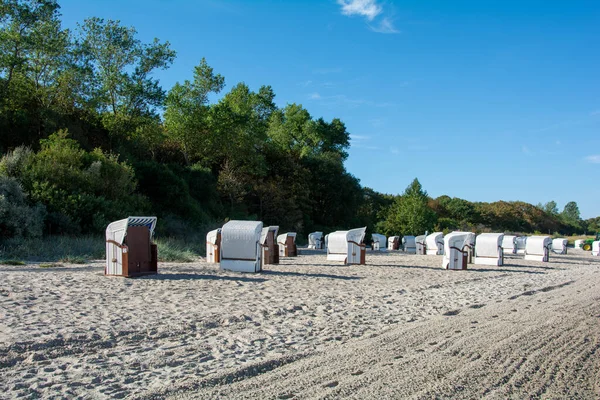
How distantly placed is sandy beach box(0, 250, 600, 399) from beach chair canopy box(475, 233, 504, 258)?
11.1 metres

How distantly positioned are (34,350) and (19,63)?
2670 centimetres

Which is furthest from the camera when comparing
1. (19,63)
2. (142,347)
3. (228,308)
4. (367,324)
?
(19,63)

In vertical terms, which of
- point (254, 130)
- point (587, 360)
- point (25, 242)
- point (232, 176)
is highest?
point (254, 130)

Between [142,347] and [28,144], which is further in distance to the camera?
[28,144]

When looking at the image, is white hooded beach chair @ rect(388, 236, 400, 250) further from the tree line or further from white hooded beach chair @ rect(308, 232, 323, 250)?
white hooded beach chair @ rect(308, 232, 323, 250)

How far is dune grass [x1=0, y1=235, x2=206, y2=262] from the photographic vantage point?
54.9 feet

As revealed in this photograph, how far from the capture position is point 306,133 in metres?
59.8

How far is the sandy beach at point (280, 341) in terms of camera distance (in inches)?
202

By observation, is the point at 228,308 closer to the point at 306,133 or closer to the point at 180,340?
the point at 180,340

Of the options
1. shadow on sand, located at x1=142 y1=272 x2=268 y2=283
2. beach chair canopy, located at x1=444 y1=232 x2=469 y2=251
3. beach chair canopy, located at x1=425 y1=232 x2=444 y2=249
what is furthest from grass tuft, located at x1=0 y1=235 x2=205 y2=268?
beach chair canopy, located at x1=425 y1=232 x2=444 y2=249

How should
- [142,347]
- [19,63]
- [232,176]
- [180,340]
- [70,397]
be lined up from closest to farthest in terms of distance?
1. [70,397]
2. [142,347]
3. [180,340]
4. [19,63]
5. [232,176]

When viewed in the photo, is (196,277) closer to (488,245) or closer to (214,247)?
(214,247)

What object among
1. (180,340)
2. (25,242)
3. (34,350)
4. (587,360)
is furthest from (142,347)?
(25,242)

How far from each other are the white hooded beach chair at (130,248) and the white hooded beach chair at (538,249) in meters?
22.3
